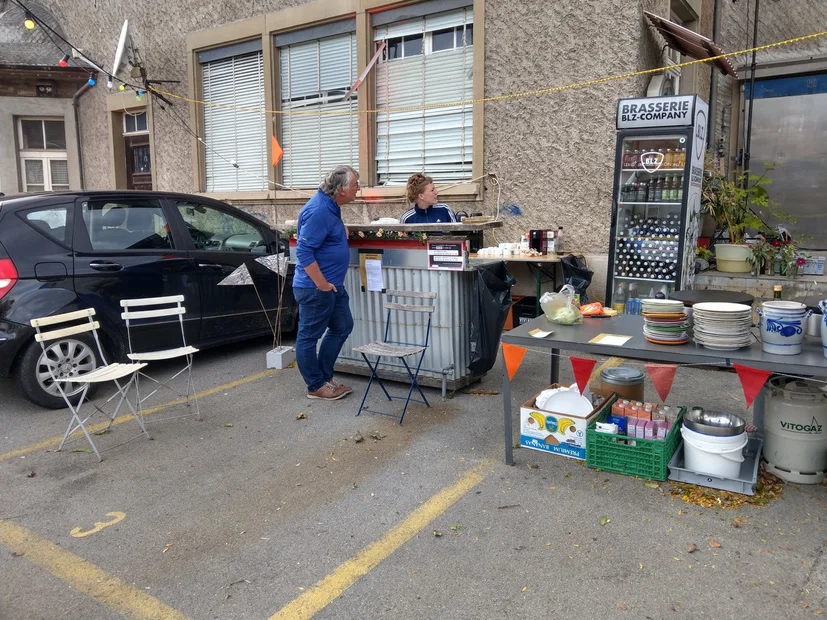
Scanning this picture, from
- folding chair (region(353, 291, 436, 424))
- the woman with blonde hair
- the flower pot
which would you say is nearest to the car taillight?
folding chair (region(353, 291, 436, 424))

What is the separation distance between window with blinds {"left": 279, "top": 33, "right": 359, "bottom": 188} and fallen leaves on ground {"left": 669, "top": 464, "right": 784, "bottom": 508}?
7.69 metres

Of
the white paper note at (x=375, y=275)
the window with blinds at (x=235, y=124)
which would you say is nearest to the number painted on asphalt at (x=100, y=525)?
the white paper note at (x=375, y=275)

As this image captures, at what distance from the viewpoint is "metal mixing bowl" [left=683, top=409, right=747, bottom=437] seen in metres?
3.61

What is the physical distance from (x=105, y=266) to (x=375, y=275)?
91.8 inches

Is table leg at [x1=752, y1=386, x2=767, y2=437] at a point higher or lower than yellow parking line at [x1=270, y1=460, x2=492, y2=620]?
higher

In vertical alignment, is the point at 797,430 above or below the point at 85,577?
above

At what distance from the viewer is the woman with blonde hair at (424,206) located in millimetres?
6473

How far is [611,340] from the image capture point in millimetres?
3734

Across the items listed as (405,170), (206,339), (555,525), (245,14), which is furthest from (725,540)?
(245,14)

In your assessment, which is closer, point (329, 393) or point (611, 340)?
point (611, 340)

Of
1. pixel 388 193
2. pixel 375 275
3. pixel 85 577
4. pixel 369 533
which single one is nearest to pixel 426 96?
pixel 388 193

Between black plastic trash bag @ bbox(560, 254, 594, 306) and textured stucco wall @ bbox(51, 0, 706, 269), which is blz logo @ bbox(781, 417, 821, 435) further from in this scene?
textured stucco wall @ bbox(51, 0, 706, 269)

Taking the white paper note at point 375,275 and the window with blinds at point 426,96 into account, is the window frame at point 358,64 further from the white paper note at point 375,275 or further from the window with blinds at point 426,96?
the white paper note at point 375,275

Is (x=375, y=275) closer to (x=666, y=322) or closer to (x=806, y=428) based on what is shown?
(x=666, y=322)
